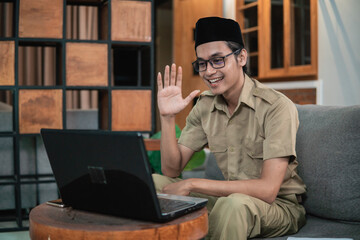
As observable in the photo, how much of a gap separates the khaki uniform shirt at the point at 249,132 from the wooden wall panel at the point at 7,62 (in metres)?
1.50

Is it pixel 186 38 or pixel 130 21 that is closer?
pixel 130 21

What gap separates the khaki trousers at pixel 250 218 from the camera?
1.31m

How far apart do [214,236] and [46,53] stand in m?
5.61

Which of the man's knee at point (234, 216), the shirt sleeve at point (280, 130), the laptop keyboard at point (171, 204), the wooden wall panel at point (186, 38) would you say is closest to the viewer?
the laptop keyboard at point (171, 204)

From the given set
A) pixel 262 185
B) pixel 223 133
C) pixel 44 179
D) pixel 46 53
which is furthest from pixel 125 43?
pixel 46 53

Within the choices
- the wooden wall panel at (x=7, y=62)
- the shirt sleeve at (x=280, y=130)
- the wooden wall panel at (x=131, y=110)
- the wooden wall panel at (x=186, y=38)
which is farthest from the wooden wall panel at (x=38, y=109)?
the wooden wall panel at (x=186, y=38)

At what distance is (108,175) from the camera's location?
1.04m

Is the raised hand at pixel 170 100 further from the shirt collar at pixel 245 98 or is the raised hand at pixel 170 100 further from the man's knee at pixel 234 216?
the man's knee at pixel 234 216

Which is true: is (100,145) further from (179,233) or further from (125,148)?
(179,233)

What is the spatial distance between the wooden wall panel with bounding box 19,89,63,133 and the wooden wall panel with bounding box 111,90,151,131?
355 mm

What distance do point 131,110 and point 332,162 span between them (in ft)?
5.37

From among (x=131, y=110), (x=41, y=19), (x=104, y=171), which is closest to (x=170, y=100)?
(x=104, y=171)

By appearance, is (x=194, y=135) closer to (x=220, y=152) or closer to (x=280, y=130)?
(x=220, y=152)

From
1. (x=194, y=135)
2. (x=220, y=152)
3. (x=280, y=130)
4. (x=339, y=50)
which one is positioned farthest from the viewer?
(x=339, y=50)
